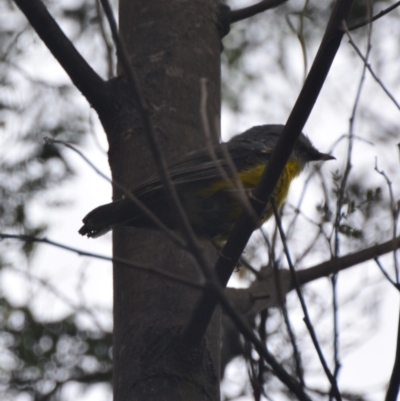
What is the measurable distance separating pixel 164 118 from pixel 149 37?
52 cm

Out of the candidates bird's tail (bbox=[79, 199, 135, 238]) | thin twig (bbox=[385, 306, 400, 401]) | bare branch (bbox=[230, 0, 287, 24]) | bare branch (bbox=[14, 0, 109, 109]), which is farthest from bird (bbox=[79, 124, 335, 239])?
thin twig (bbox=[385, 306, 400, 401])

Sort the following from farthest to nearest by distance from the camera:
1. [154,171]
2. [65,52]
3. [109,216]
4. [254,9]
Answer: [254,9] < [109,216] < [154,171] < [65,52]

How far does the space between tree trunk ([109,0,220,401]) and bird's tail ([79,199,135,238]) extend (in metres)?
0.07

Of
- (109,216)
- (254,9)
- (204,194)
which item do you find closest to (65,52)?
(109,216)

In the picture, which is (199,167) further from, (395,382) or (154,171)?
(395,382)

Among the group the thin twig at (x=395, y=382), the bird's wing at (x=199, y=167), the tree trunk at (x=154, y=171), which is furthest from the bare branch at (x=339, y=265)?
the thin twig at (x=395, y=382)

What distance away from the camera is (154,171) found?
11.2ft

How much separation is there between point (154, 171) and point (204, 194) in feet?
→ 1.80

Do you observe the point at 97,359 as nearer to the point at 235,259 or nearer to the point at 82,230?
the point at 82,230

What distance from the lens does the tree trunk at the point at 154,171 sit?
9.73 feet

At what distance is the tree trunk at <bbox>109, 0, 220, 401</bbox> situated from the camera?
117 inches

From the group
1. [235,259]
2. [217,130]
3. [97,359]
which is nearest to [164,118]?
[217,130]

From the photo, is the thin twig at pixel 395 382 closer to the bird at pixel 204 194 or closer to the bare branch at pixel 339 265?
the bird at pixel 204 194

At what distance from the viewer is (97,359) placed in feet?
17.5
